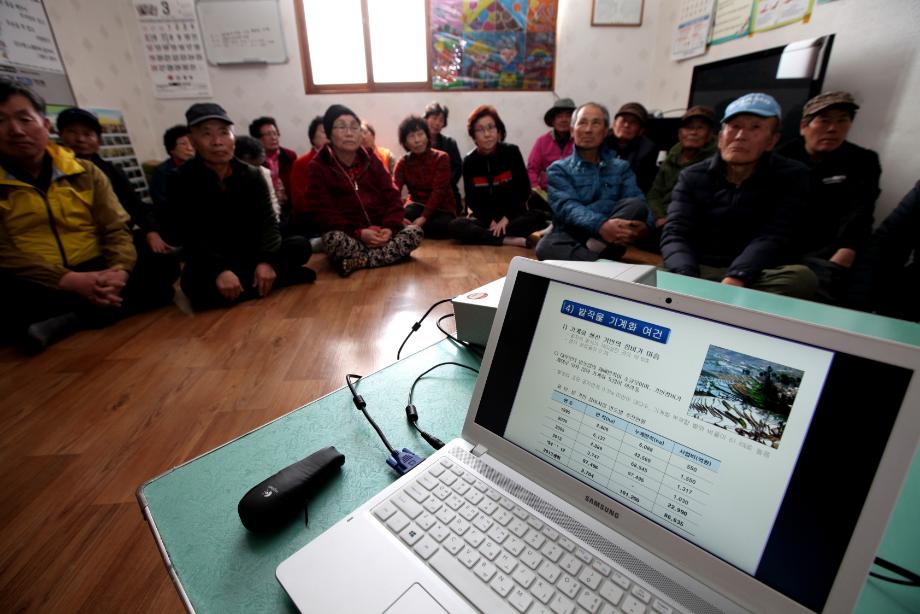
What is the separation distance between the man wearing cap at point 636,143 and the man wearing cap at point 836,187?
1.02 m

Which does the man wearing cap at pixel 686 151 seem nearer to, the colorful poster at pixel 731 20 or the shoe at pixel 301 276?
the colorful poster at pixel 731 20

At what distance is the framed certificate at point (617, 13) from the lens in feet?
11.3

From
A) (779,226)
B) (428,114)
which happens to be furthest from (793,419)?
(428,114)

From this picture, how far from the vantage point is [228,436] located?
3.27ft

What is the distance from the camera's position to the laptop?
0.28 m

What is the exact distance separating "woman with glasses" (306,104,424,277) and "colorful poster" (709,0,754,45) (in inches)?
97.4

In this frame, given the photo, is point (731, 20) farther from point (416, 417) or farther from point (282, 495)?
point (282, 495)

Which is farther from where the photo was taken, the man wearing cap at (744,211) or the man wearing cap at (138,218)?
the man wearing cap at (138,218)

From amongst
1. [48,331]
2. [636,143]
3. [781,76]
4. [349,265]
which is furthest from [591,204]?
[48,331]

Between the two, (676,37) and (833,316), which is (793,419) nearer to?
(833,316)

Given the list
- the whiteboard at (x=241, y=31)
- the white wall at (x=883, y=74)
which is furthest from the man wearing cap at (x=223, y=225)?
the white wall at (x=883, y=74)

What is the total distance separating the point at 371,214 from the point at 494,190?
1001 mm

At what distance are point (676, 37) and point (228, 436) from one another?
164 inches

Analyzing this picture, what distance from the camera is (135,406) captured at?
1165 millimetres
